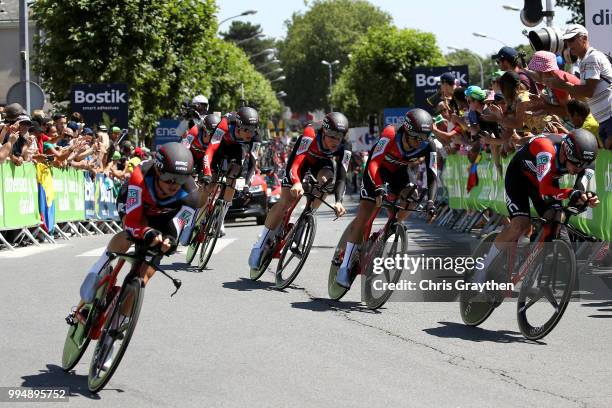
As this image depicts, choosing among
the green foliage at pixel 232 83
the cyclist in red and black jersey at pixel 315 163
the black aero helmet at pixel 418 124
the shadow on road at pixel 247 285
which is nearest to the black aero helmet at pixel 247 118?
the cyclist in red and black jersey at pixel 315 163

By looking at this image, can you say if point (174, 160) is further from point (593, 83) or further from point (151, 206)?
point (593, 83)

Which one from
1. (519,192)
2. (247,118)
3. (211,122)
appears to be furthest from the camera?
(211,122)

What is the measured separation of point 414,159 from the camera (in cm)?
1140

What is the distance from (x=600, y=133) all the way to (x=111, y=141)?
1668 cm

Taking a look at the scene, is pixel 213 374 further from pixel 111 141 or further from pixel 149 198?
pixel 111 141

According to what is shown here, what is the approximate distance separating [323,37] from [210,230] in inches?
5728

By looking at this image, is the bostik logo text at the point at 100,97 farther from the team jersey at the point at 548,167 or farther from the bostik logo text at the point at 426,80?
the team jersey at the point at 548,167

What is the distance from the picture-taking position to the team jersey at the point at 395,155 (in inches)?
438

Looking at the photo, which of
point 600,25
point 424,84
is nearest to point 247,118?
point 600,25

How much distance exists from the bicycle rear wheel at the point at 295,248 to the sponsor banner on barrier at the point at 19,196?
23.7 feet

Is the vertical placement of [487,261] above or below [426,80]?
below

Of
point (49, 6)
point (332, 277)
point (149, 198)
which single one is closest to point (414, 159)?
point (332, 277)

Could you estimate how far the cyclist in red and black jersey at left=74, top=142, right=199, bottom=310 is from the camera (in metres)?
7.74

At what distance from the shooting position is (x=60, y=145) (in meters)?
24.4
